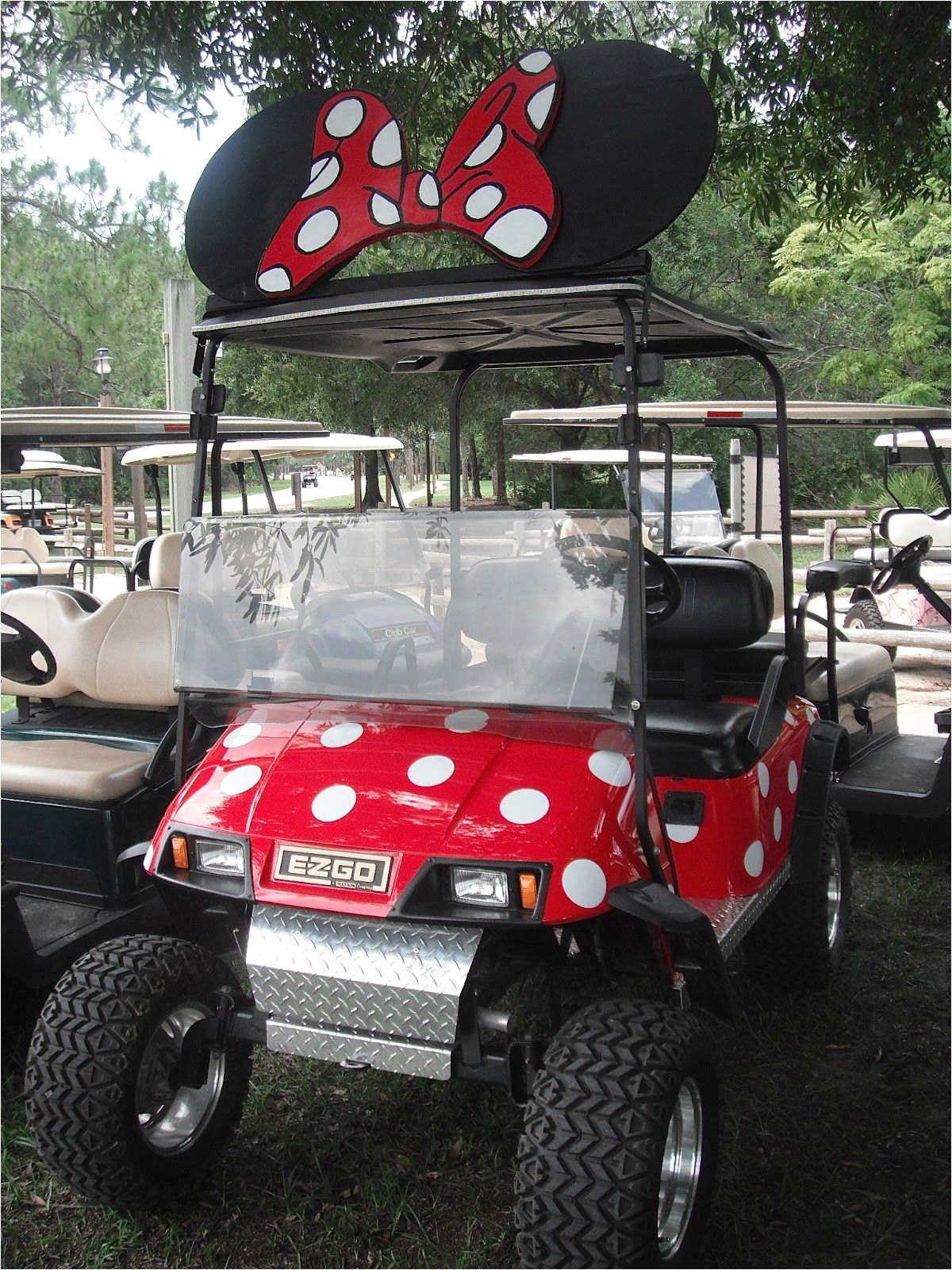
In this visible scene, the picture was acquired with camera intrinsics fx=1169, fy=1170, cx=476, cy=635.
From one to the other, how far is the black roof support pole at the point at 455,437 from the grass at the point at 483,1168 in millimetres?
1873

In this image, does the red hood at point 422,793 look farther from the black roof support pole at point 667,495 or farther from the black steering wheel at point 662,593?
the black roof support pole at point 667,495

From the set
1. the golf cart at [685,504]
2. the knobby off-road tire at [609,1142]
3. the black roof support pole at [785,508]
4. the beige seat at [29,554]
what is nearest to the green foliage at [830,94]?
the black roof support pole at [785,508]

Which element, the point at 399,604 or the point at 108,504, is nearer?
the point at 399,604

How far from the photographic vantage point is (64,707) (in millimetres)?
4863

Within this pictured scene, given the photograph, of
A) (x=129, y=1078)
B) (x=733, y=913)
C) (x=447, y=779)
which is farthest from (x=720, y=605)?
(x=129, y=1078)

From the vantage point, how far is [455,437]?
4.14 meters

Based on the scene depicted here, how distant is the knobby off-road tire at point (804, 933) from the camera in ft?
11.7

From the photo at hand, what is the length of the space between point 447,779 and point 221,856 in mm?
521

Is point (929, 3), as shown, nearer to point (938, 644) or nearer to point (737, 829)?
point (737, 829)

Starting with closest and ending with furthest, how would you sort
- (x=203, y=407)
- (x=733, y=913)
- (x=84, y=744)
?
(x=203, y=407), (x=733, y=913), (x=84, y=744)

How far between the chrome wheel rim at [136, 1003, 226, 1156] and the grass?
178 mm

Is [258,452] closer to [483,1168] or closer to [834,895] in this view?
[834,895]

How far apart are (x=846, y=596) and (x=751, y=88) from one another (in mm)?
7898

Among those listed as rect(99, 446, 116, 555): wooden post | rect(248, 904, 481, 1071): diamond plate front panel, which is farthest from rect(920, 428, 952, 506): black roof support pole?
rect(99, 446, 116, 555): wooden post
